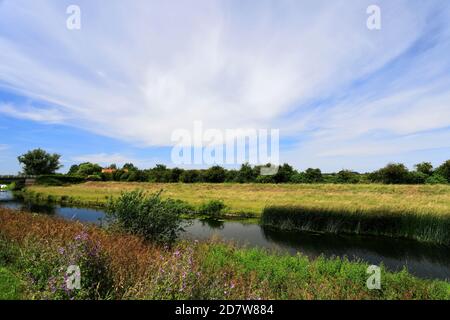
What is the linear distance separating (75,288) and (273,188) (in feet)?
160

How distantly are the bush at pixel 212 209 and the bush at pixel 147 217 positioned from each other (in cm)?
1965

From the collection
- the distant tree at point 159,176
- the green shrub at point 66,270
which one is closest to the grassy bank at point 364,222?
the green shrub at point 66,270

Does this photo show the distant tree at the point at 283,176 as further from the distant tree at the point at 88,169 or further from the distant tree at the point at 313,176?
the distant tree at the point at 88,169

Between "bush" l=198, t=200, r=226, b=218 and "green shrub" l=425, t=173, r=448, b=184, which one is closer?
"bush" l=198, t=200, r=226, b=218

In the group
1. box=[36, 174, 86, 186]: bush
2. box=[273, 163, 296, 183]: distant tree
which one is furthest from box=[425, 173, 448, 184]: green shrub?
box=[36, 174, 86, 186]: bush

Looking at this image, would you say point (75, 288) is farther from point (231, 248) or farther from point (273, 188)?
point (273, 188)

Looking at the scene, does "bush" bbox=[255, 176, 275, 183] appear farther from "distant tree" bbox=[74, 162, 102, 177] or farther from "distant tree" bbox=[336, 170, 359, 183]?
"distant tree" bbox=[74, 162, 102, 177]

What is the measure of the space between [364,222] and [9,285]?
22610mm

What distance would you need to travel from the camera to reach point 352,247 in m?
18.6

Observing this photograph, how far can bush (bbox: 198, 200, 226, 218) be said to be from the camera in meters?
32.8

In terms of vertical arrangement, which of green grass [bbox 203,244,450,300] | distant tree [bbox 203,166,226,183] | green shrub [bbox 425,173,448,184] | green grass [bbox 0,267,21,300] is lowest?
green grass [bbox 203,244,450,300]

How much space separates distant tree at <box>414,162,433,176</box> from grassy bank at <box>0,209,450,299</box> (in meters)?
69.2
